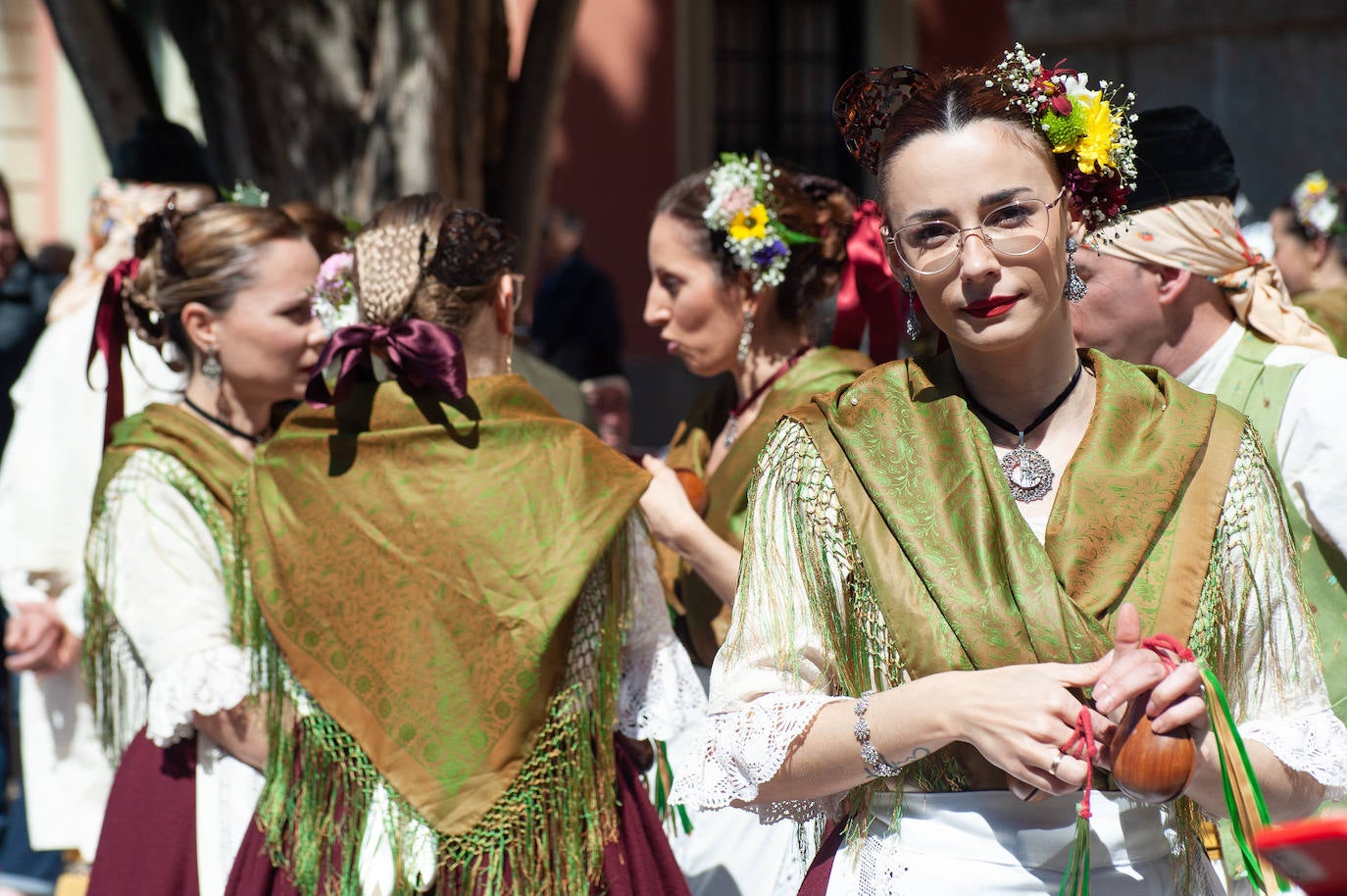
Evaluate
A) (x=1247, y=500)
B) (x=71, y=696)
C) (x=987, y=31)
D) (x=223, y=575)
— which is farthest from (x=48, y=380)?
(x=987, y=31)

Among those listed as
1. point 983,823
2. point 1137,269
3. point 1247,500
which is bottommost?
point 983,823

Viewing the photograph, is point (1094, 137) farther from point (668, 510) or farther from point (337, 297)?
point (337, 297)

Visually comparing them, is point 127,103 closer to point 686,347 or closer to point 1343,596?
point 686,347

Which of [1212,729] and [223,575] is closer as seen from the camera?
[1212,729]

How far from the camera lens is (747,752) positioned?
196cm

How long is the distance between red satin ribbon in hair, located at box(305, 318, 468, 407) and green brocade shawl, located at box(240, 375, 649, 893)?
0.04 metres

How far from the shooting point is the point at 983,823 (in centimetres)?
190

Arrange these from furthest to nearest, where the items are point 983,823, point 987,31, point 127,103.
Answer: point 987,31 → point 127,103 → point 983,823

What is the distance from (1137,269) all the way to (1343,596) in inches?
29.0

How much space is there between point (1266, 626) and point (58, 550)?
3189 millimetres

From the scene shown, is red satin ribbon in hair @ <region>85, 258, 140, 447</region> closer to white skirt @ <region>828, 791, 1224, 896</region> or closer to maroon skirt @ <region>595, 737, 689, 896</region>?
maroon skirt @ <region>595, 737, 689, 896</region>

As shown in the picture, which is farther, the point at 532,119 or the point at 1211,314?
the point at 532,119

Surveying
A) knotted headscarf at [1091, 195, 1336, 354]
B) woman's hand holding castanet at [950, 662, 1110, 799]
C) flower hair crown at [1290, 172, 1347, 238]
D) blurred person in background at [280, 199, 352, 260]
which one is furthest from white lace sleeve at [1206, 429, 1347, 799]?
flower hair crown at [1290, 172, 1347, 238]

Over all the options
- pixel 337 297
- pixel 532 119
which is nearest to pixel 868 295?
pixel 337 297
